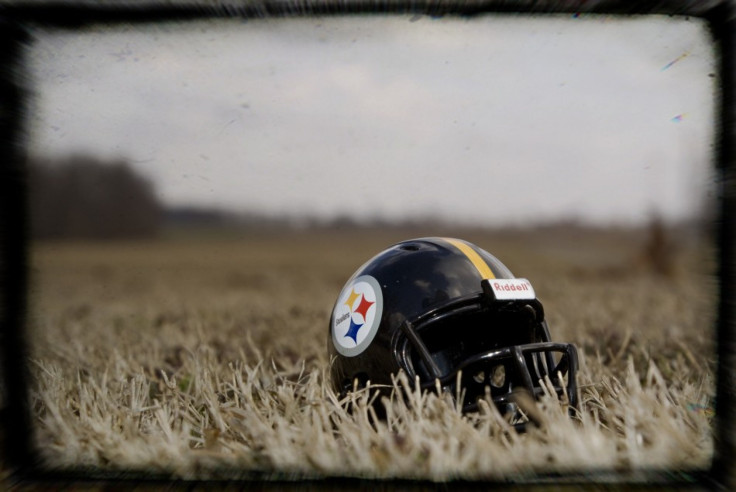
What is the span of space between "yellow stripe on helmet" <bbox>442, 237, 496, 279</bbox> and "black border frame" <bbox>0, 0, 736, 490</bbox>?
979mm

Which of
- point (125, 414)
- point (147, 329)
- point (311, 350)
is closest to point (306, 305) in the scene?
point (147, 329)

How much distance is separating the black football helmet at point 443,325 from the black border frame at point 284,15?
0.60 meters

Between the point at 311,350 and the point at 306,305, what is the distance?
9.51 ft

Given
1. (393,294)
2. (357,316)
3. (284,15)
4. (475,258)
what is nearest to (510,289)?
(475,258)

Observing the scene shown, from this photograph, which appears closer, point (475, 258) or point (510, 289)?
point (510, 289)

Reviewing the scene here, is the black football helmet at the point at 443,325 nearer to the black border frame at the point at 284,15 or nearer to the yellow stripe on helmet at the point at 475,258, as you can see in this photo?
the yellow stripe on helmet at the point at 475,258

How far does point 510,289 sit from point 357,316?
69 centimetres

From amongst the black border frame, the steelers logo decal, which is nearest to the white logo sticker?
the steelers logo decal

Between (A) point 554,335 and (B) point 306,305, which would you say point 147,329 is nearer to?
(B) point 306,305

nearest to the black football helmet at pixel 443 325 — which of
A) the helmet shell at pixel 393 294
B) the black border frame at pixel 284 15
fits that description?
the helmet shell at pixel 393 294

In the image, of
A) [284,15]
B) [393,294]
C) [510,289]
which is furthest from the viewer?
[393,294]

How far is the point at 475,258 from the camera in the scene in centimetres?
308

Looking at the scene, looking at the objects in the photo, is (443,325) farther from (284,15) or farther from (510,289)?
(284,15)

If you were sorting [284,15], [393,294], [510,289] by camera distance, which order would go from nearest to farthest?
[284,15], [510,289], [393,294]
